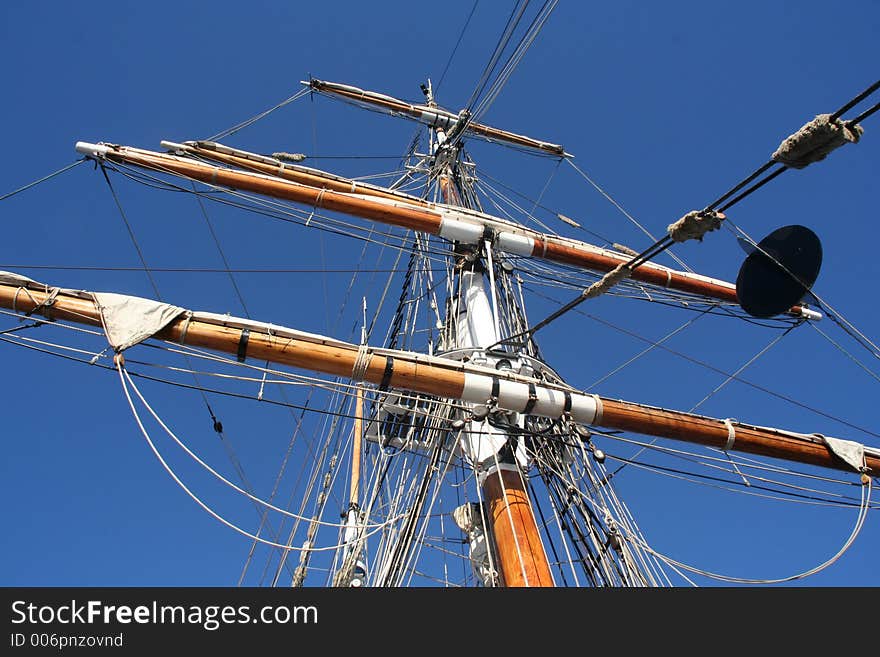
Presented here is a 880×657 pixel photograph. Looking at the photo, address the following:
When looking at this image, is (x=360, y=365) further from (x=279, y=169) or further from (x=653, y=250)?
(x=279, y=169)

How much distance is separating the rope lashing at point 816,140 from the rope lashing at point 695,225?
2.49 feet

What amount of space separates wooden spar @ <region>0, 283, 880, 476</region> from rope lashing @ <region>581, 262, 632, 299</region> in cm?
159

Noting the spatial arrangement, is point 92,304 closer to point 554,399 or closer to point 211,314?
point 211,314

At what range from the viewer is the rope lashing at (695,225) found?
177 inches

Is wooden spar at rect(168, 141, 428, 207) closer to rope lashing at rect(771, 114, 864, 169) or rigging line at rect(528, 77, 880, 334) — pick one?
Result: rigging line at rect(528, 77, 880, 334)

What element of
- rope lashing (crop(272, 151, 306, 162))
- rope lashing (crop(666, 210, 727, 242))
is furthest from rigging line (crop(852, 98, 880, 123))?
rope lashing (crop(272, 151, 306, 162))

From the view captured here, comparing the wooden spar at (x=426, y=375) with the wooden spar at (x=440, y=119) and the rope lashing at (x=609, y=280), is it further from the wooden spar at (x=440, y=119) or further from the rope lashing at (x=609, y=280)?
the wooden spar at (x=440, y=119)

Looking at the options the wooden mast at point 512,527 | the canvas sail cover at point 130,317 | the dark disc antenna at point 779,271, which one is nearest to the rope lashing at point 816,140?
the dark disc antenna at point 779,271

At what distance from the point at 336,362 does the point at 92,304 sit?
2551mm

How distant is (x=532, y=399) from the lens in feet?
22.6

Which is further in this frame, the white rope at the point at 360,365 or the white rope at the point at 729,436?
the white rope at the point at 729,436

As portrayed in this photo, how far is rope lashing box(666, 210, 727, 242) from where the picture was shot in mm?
4504

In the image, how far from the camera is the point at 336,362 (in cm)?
628

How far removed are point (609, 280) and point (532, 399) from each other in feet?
5.96
